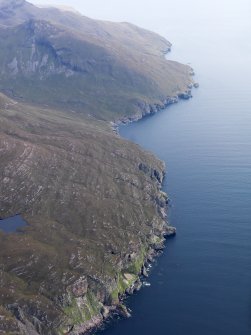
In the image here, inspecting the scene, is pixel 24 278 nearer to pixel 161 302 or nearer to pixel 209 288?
pixel 161 302

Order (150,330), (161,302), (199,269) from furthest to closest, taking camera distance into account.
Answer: (199,269), (161,302), (150,330)

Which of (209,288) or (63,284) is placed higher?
(209,288)

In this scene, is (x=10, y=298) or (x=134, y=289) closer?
(x=10, y=298)

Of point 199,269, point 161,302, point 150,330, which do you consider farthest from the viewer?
point 199,269

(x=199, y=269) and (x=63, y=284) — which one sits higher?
(x=199, y=269)

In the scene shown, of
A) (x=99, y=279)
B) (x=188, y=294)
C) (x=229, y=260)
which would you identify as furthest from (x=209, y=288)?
(x=99, y=279)

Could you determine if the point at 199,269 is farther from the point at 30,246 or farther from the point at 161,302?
the point at 30,246

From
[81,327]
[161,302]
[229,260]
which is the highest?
[229,260]

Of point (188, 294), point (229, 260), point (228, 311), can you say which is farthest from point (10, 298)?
point (229, 260)

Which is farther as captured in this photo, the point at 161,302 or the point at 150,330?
the point at 161,302
